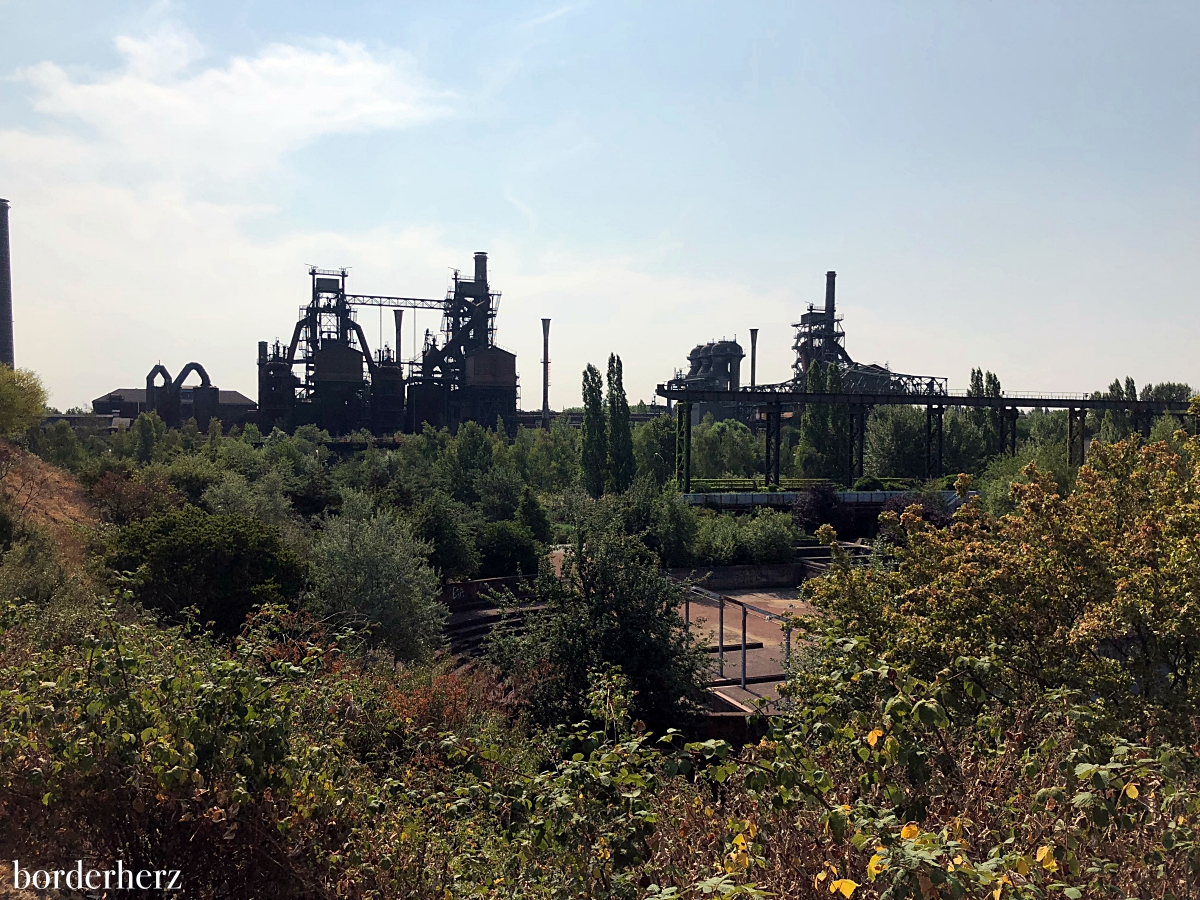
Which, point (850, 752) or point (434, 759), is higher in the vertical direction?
point (850, 752)

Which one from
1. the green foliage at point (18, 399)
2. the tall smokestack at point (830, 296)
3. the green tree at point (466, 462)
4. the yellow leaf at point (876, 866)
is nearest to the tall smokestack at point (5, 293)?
the green foliage at point (18, 399)

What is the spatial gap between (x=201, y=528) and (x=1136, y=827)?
15555mm

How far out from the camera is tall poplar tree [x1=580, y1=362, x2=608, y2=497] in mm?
36219

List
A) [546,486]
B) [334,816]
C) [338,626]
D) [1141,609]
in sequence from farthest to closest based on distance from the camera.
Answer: [546,486] < [338,626] < [1141,609] < [334,816]

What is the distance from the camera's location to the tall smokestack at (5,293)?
45406mm

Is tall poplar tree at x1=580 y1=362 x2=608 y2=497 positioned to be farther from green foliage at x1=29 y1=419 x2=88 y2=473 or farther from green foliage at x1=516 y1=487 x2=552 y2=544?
green foliage at x1=29 y1=419 x2=88 y2=473

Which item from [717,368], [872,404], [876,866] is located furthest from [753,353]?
[876,866]

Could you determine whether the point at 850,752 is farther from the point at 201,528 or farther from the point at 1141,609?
the point at 201,528

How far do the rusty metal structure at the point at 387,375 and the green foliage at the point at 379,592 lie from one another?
41644 mm

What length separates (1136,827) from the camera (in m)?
3.26

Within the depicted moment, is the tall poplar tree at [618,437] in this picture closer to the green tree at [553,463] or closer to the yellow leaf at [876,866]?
the green tree at [553,463]

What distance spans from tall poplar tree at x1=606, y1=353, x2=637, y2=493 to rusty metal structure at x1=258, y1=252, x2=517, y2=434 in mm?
22732

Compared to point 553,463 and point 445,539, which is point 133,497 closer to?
point 445,539

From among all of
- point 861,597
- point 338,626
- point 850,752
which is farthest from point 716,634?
point 850,752
